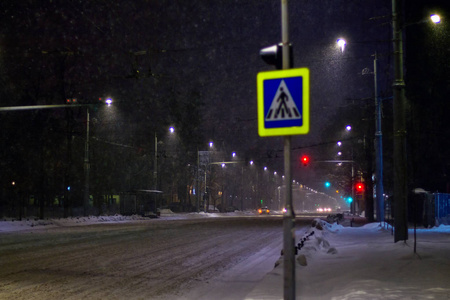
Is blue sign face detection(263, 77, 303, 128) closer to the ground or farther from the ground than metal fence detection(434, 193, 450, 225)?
farther from the ground

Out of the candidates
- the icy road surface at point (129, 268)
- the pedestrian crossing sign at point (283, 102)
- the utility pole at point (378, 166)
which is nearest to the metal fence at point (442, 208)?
the utility pole at point (378, 166)

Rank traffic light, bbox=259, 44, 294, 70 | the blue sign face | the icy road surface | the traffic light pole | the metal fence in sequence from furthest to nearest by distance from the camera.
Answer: the metal fence < the icy road surface < traffic light, bbox=259, 44, 294, 70 < the blue sign face < the traffic light pole

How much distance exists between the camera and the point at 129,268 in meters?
13.6

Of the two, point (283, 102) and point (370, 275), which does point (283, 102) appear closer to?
point (283, 102)

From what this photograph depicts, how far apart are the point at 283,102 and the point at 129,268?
9.12 m

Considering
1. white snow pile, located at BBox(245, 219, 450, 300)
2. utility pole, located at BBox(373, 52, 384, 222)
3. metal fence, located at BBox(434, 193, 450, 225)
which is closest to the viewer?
white snow pile, located at BBox(245, 219, 450, 300)

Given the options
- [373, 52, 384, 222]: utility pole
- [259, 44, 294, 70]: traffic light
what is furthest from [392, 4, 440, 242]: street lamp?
[373, 52, 384, 222]: utility pole

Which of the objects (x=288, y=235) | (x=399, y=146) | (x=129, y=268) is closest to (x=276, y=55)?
(x=288, y=235)

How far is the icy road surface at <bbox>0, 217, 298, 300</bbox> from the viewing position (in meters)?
10.2

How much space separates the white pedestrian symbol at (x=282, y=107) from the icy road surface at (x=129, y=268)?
197 inches

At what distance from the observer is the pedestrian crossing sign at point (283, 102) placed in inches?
231

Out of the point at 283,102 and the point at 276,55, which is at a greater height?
the point at 276,55

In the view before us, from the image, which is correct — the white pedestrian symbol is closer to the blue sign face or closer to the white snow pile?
the blue sign face

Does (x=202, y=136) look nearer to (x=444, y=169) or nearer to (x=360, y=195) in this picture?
(x=444, y=169)
